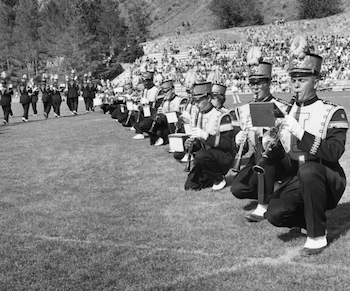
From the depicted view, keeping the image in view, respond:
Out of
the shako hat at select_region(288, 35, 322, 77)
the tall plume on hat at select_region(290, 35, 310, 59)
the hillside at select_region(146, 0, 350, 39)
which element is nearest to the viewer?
the shako hat at select_region(288, 35, 322, 77)

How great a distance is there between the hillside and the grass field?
87666mm

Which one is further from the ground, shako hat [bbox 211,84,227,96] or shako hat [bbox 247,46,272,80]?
shako hat [bbox 247,46,272,80]

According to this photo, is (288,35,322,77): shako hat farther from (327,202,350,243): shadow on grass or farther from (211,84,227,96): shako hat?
(211,84,227,96): shako hat

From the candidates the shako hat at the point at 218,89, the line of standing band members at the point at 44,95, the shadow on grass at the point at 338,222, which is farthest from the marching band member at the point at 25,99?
the shadow on grass at the point at 338,222

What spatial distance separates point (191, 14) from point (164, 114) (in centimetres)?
9898

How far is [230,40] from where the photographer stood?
70000 millimetres

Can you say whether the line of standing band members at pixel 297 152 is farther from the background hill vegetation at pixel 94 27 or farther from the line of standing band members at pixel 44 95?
the background hill vegetation at pixel 94 27

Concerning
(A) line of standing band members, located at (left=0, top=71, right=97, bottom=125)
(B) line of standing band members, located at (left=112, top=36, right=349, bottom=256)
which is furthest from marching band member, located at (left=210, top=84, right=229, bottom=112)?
(A) line of standing band members, located at (left=0, top=71, right=97, bottom=125)

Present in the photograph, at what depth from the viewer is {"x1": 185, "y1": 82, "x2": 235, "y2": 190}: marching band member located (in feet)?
24.2

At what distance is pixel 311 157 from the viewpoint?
4.80 metres

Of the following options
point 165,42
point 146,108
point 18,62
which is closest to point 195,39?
point 165,42

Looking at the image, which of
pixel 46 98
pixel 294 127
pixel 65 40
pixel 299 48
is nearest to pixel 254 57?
pixel 299 48

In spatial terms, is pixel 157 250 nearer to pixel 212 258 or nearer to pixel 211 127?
pixel 212 258

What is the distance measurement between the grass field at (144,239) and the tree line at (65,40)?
58.9 metres
